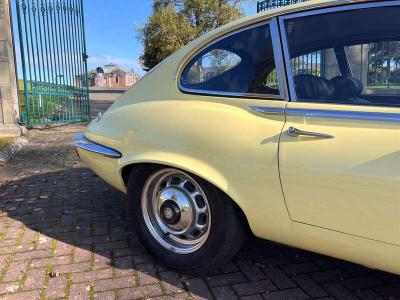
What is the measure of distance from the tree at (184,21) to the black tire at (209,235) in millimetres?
18092

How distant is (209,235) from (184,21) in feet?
63.5

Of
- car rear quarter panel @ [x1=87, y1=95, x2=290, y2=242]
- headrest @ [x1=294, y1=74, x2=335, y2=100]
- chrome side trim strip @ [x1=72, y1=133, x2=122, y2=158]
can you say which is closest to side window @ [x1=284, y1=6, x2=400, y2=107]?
headrest @ [x1=294, y1=74, x2=335, y2=100]

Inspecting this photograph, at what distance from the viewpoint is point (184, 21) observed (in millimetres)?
20922

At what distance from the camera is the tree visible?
20.8 meters

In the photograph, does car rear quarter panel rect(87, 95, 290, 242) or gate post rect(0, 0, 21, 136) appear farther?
gate post rect(0, 0, 21, 136)

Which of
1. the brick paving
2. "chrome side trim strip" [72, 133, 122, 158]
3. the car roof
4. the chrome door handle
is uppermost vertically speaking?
the car roof

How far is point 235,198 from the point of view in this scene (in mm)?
2531

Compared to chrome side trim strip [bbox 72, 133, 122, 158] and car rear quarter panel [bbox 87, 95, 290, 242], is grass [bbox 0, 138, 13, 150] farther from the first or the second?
car rear quarter panel [bbox 87, 95, 290, 242]

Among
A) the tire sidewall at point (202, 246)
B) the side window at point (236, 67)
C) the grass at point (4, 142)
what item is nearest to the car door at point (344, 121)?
the side window at point (236, 67)

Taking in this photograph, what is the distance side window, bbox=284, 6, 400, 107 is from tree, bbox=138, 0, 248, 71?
18.5 m

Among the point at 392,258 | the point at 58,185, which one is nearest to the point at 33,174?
the point at 58,185

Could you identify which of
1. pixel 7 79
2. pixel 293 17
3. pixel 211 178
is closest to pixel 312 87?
pixel 293 17

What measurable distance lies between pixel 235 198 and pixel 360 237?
71 centimetres

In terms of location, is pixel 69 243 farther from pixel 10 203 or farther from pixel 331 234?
pixel 331 234
